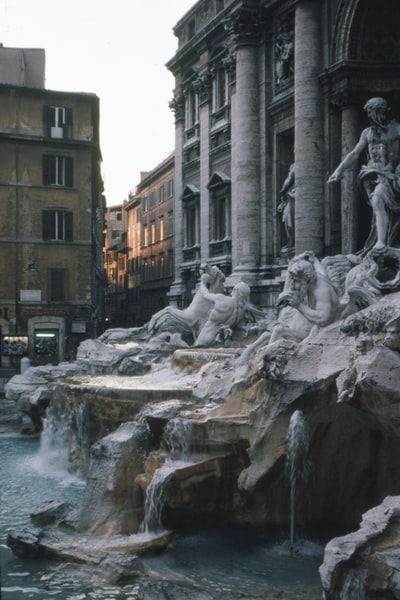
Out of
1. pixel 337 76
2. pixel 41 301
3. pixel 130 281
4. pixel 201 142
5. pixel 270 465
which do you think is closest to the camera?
pixel 270 465

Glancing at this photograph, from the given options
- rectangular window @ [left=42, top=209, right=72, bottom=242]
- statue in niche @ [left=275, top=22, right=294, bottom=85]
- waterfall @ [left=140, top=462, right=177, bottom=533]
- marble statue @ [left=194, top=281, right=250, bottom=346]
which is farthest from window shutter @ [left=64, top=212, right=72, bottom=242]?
waterfall @ [left=140, top=462, right=177, bottom=533]

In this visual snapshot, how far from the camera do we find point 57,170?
34.0 m

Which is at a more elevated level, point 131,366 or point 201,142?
point 201,142

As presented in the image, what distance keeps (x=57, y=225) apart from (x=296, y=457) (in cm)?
2704

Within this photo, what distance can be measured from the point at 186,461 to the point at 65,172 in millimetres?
27303

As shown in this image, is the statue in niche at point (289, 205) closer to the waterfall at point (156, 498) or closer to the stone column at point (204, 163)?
the stone column at point (204, 163)

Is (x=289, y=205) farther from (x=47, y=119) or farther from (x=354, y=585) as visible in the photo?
(x=47, y=119)

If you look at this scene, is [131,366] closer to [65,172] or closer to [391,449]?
[391,449]

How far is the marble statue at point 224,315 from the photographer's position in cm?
1653

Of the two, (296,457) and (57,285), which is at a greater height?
(57,285)

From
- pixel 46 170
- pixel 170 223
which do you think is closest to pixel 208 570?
pixel 46 170

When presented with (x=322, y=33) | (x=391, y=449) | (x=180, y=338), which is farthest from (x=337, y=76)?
(x=391, y=449)

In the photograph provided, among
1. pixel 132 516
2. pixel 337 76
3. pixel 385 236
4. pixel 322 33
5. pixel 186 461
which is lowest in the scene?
pixel 132 516

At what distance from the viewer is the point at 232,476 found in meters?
8.57
